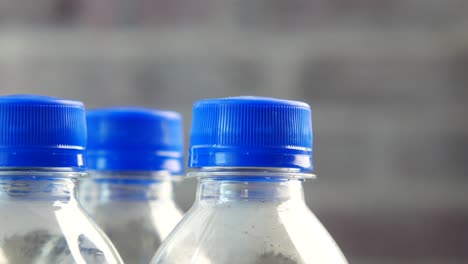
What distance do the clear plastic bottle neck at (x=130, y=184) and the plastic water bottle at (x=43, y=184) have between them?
102 millimetres

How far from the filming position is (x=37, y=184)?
466mm

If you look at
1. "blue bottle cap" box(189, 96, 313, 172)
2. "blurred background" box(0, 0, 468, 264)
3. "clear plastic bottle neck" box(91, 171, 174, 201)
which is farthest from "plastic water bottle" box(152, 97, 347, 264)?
"blurred background" box(0, 0, 468, 264)

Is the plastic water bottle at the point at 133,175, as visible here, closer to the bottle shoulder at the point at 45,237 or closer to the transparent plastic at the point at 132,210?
the transparent plastic at the point at 132,210

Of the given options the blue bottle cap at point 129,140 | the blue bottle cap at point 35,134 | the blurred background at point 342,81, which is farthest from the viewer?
the blurred background at point 342,81

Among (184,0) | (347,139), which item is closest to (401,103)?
(347,139)

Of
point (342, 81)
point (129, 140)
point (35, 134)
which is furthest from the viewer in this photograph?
point (342, 81)

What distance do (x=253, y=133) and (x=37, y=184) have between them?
134mm

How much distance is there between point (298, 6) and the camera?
104 cm

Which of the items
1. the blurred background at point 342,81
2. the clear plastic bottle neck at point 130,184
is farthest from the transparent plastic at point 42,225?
the blurred background at point 342,81

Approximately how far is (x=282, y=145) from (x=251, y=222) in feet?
0.17

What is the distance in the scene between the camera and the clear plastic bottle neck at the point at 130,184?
584 millimetres

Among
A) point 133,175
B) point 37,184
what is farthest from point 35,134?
point 133,175

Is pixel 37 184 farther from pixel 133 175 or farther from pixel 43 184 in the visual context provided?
pixel 133 175

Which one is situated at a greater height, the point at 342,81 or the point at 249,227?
the point at 342,81
